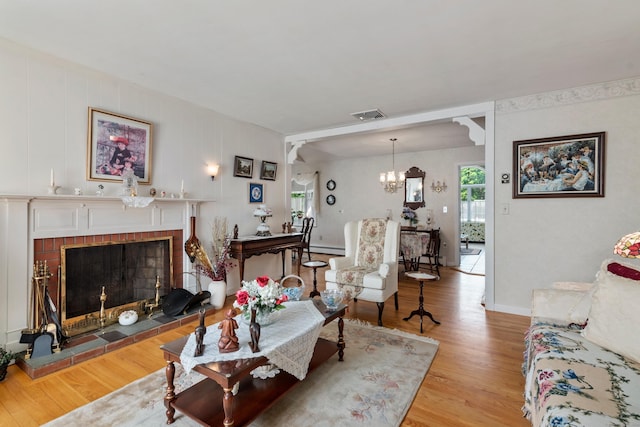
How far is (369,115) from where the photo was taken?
13.4 feet

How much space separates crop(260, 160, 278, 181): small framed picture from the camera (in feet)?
15.7

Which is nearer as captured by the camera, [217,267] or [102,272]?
[102,272]

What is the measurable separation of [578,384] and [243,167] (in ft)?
13.5

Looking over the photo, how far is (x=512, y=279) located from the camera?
358 centimetres

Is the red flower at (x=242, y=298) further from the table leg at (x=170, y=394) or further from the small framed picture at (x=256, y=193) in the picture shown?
the small framed picture at (x=256, y=193)

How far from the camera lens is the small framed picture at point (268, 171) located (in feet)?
15.7

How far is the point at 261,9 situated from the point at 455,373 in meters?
2.88

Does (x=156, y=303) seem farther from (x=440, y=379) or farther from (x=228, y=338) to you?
(x=440, y=379)

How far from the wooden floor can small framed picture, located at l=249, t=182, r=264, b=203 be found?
6.07 ft

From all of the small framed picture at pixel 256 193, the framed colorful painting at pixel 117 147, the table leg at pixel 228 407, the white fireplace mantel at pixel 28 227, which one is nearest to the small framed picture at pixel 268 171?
the small framed picture at pixel 256 193

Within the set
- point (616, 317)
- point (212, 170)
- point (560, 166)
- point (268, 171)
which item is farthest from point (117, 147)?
point (560, 166)

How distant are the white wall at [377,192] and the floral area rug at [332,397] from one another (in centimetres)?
440

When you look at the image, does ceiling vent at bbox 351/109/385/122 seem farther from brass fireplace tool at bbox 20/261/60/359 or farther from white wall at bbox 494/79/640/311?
brass fireplace tool at bbox 20/261/60/359

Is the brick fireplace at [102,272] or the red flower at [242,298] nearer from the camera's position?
the red flower at [242,298]
